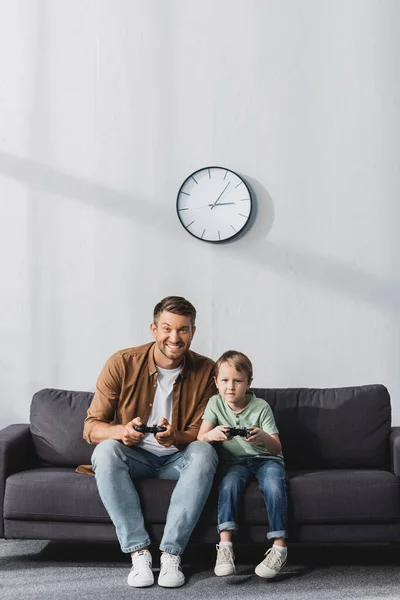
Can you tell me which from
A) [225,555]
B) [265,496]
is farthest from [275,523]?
[225,555]

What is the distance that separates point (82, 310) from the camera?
4.22 meters

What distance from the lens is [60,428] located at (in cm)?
359

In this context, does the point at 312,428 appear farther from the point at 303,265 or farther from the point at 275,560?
the point at 303,265

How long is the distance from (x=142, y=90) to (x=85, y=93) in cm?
30

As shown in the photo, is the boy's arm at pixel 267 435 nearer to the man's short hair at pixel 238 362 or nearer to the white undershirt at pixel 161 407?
the man's short hair at pixel 238 362

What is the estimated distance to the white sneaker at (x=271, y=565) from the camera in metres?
2.99

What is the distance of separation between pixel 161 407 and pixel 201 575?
0.69 metres

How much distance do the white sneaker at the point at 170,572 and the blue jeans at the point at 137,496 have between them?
26 mm

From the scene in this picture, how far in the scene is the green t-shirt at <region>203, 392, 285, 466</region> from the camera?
327cm

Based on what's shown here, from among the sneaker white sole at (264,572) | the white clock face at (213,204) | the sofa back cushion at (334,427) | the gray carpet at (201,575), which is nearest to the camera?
the gray carpet at (201,575)

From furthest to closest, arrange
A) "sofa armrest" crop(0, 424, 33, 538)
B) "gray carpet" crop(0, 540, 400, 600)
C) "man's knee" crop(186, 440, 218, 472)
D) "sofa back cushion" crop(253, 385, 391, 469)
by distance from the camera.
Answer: "sofa back cushion" crop(253, 385, 391, 469) → "sofa armrest" crop(0, 424, 33, 538) → "man's knee" crop(186, 440, 218, 472) → "gray carpet" crop(0, 540, 400, 600)

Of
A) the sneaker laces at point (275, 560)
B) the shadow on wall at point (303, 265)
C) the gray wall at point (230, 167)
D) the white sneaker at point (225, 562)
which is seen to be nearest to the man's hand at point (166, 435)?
the white sneaker at point (225, 562)

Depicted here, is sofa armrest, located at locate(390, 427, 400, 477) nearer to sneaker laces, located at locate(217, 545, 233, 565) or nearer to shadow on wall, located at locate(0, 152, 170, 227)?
sneaker laces, located at locate(217, 545, 233, 565)

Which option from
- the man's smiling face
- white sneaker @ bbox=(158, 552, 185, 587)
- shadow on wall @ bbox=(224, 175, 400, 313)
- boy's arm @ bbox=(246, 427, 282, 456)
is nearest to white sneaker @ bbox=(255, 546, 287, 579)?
white sneaker @ bbox=(158, 552, 185, 587)
